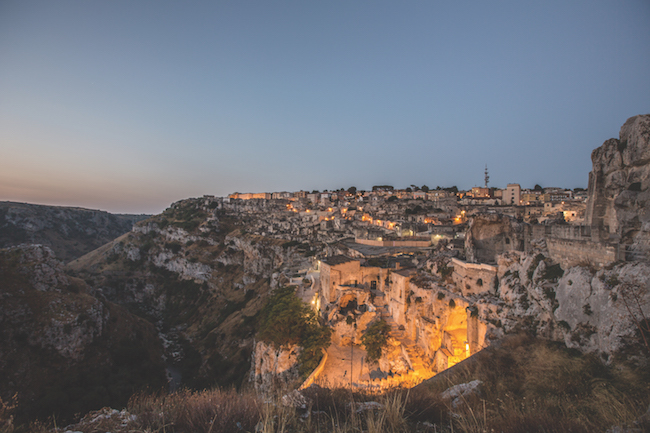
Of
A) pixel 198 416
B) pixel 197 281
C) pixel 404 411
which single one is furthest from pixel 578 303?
pixel 197 281

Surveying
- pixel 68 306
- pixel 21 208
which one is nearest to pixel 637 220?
pixel 68 306

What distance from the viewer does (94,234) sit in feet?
372

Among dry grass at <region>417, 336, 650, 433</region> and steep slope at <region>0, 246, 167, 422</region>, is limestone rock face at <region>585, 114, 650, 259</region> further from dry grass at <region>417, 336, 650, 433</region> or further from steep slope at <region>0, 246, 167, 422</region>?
steep slope at <region>0, 246, 167, 422</region>

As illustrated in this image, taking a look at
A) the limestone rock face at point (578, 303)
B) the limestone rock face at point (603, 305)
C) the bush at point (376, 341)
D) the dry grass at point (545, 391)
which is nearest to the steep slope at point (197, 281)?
the bush at point (376, 341)

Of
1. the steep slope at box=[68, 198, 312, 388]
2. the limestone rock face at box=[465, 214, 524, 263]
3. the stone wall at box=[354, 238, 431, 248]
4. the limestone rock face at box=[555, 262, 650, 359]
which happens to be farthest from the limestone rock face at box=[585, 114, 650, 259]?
the steep slope at box=[68, 198, 312, 388]

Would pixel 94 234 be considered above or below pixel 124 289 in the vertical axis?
above

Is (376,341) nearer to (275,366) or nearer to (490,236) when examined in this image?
(275,366)

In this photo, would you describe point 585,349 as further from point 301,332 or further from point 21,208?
point 21,208

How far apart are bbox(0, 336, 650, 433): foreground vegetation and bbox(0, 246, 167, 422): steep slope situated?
104ft

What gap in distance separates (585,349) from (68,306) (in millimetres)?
47306

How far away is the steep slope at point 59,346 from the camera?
25.3 meters

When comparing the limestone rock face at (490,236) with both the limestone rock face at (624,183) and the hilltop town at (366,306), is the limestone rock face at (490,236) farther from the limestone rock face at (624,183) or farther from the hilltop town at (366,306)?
the limestone rock face at (624,183)

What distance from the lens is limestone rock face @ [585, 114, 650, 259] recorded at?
35.2 feet

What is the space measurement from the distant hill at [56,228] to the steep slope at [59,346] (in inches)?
2337
